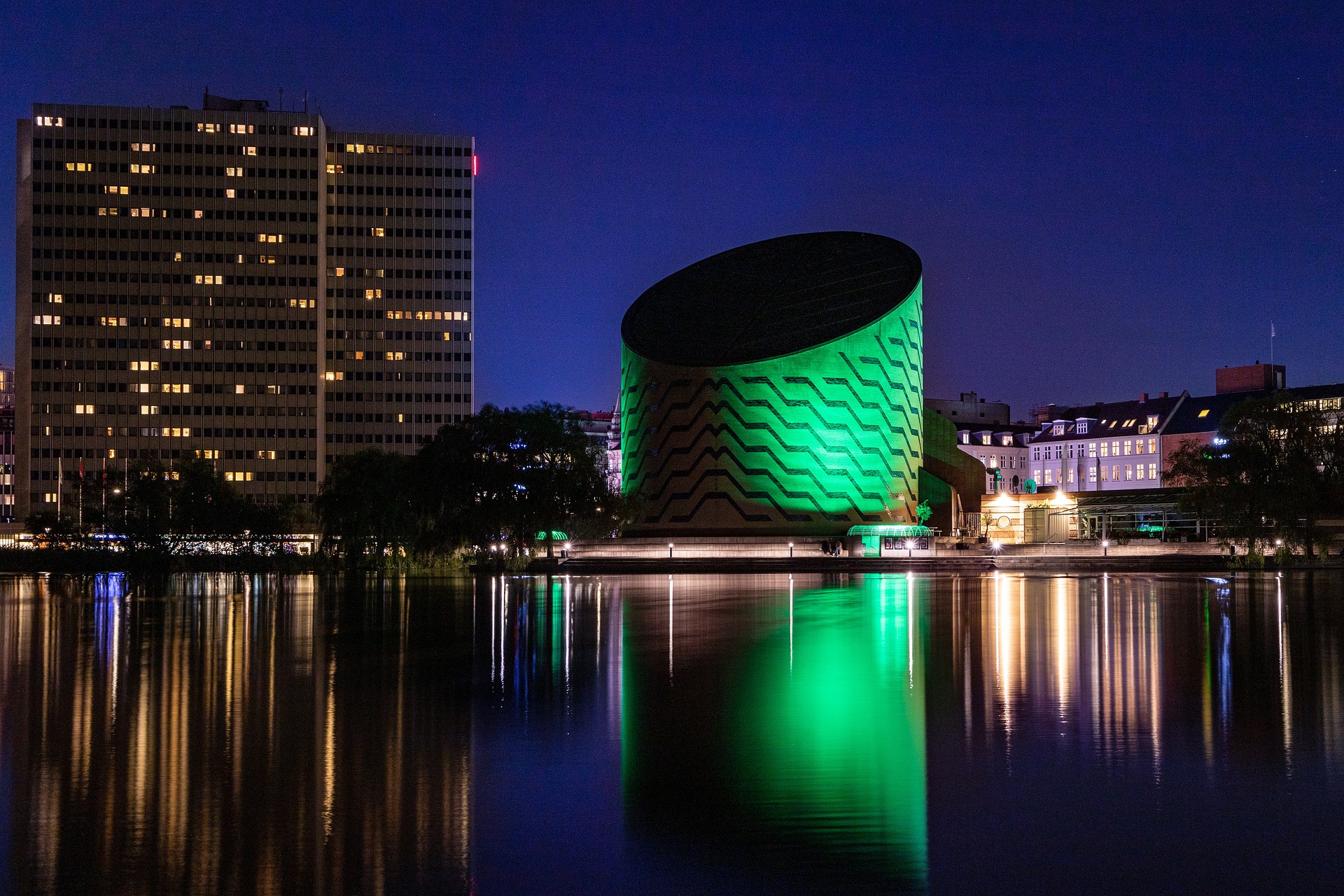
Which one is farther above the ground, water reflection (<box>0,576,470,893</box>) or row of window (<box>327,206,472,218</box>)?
row of window (<box>327,206,472,218</box>)

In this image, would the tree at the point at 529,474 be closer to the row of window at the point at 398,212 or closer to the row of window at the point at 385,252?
the row of window at the point at 385,252

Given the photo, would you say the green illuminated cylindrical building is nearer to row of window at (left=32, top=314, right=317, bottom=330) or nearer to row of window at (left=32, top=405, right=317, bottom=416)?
row of window at (left=32, top=405, right=317, bottom=416)

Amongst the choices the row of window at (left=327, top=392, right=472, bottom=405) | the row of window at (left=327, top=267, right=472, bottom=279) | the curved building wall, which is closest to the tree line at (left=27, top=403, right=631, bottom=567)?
the curved building wall

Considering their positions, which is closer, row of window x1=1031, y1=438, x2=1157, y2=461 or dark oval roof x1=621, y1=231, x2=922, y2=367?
dark oval roof x1=621, y1=231, x2=922, y2=367

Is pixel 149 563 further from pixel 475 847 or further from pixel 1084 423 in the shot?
pixel 1084 423

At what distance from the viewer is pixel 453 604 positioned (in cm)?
4053

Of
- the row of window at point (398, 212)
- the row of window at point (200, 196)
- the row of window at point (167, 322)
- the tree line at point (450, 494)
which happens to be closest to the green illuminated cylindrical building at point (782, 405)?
the tree line at point (450, 494)

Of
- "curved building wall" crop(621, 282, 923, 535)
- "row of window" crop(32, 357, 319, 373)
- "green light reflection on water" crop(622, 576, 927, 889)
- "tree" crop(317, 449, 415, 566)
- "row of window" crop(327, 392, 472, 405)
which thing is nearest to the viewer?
"green light reflection on water" crop(622, 576, 927, 889)

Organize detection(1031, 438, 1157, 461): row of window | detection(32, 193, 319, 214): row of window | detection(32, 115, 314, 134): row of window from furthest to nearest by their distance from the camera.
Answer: detection(32, 115, 314, 134): row of window → detection(32, 193, 319, 214): row of window → detection(1031, 438, 1157, 461): row of window

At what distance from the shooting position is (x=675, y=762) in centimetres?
1280

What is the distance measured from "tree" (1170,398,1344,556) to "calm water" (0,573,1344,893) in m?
45.7

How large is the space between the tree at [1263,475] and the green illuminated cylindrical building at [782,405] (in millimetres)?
39465

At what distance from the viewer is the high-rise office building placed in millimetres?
160750

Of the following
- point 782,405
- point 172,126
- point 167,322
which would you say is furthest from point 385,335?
point 782,405
